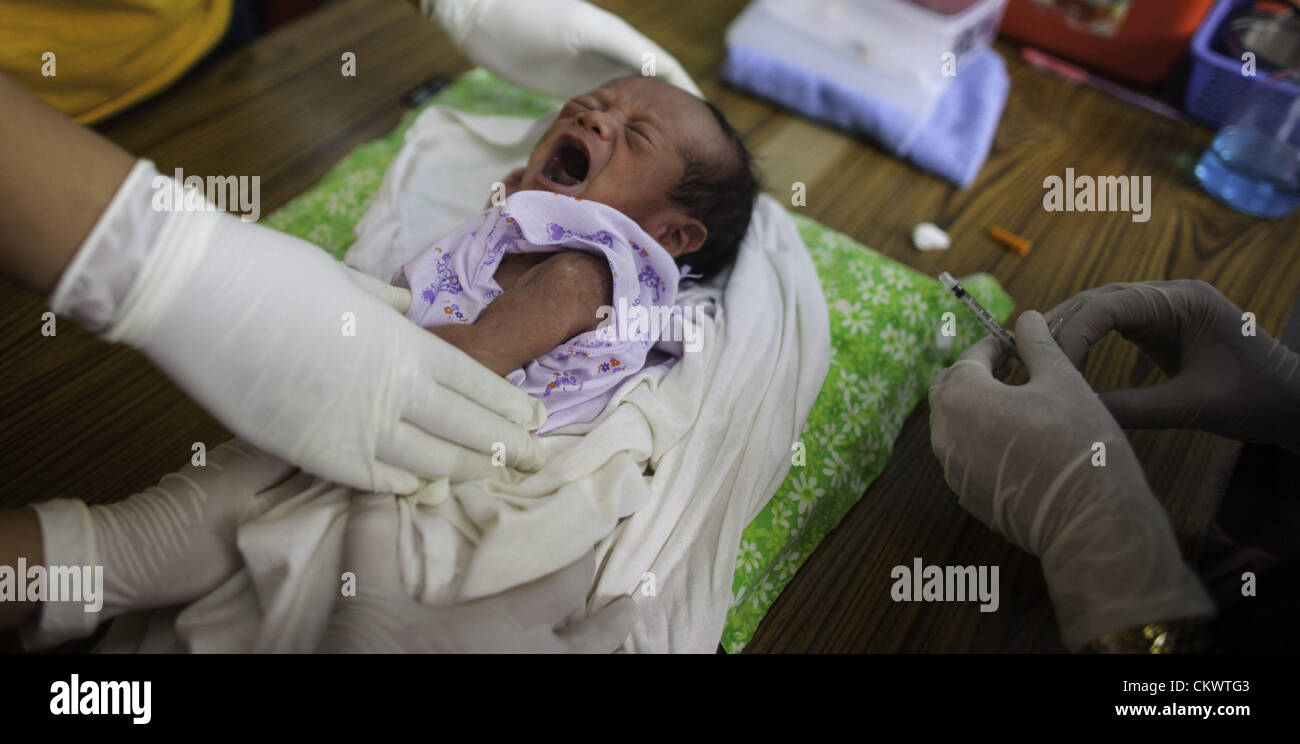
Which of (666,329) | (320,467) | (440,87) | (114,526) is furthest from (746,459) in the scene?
(440,87)

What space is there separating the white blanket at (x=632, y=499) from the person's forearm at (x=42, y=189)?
34 centimetres

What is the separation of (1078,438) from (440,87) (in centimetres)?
154

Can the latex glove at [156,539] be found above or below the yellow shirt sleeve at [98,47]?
below

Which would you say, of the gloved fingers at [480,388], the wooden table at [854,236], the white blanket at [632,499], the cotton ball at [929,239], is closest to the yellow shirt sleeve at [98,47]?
the wooden table at [854,236]

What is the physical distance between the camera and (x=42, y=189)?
718 mm

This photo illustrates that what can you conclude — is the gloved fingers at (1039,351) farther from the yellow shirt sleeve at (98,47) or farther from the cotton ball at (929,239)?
the yellow shirt sleeve at (98,47)

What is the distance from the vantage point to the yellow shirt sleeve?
1.36 metres

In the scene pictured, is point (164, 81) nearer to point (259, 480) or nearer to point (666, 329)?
point (259, 480)

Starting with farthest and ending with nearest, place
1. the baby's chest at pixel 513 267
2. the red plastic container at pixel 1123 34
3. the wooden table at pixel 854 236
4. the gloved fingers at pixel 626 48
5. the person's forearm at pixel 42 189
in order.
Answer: the red plastic container at pixel 1123 34
the gloved fingers at pixel 626 48
the baby's chest at pixel 513 267
the wooden table at pixel 854 236
the person's forearm at pixel 42 189

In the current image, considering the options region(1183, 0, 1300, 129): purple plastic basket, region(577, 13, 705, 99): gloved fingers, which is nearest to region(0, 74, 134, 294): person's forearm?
region(577, 13, 705, 99): gloved fingers

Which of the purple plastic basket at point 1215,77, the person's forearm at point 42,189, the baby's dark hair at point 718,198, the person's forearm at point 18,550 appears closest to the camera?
the person's forearm at point 42,189

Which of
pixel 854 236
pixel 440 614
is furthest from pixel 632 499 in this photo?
pixel 854 236

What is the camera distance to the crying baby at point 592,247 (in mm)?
1123
